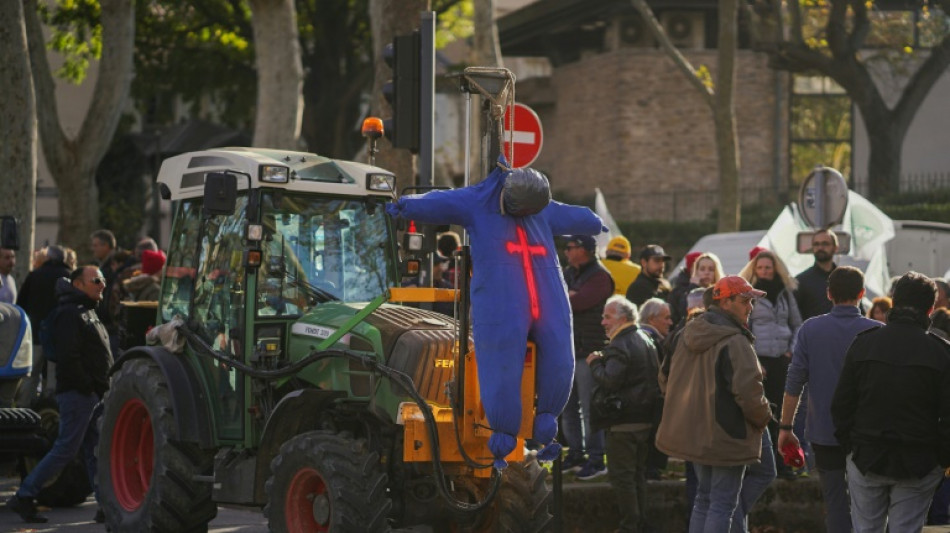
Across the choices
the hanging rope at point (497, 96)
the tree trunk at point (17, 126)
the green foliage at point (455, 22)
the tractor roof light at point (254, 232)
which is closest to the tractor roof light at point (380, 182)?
the tractor roof light at point (254, 232)

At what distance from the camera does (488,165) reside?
9992 millimetres

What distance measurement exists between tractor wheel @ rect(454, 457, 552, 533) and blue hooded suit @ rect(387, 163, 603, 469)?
0.48 m

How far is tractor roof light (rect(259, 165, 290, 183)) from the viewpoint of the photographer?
1116 cm

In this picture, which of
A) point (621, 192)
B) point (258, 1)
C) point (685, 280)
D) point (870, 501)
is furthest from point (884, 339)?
point (621, 192)

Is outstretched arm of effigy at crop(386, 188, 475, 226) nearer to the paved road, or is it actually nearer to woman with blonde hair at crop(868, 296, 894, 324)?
the paved road

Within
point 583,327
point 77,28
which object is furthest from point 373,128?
point 77,28

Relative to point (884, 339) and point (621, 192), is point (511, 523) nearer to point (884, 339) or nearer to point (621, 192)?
point (884, 339)

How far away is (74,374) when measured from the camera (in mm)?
13156

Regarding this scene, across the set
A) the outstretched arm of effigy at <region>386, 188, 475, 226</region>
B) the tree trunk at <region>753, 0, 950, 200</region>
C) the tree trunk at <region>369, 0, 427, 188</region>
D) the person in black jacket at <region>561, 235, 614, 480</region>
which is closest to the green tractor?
the outstretched arm of effigy at <region>386, 188, 475, 226</region>

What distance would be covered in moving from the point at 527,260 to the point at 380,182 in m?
2.31

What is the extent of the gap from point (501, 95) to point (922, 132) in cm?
3385

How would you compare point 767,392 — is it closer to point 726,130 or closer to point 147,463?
point 147,463

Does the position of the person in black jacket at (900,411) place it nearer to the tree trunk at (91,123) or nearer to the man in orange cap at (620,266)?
the man in orange cap at (620,266)

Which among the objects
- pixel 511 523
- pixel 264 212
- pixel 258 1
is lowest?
pixel 511 523
